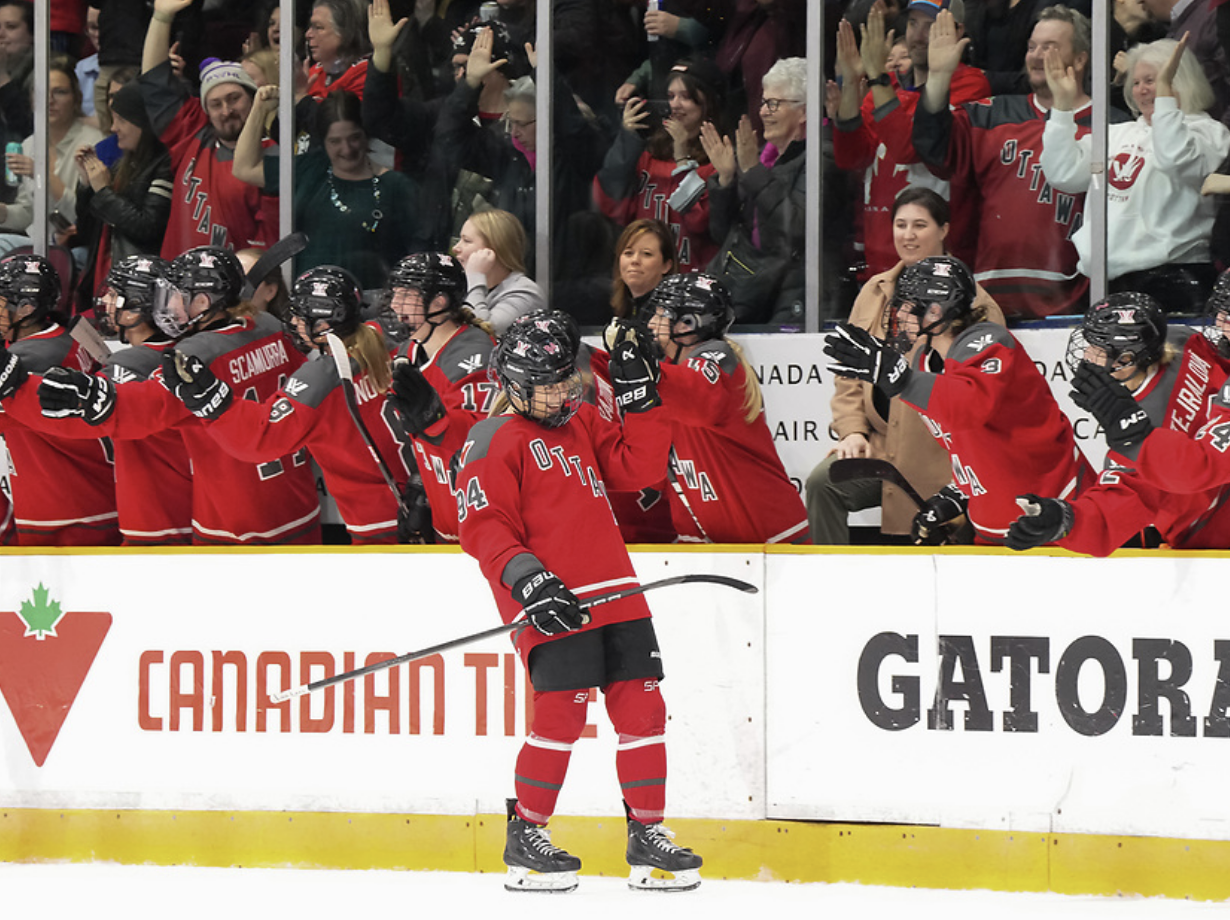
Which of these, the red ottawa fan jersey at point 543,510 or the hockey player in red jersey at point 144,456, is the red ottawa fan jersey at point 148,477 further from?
the red ottawa fan jersey at point 543,510

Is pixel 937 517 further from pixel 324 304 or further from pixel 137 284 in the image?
pixel 137 284

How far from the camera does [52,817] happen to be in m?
4.61

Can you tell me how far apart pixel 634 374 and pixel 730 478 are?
744 millimetres

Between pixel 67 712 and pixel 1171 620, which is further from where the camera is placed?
pixel 67 712

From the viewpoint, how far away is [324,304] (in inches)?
186

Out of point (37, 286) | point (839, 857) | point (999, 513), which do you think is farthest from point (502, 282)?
point (839, 857)

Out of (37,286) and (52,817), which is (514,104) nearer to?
(37,286)

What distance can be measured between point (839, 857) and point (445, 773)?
1.08 m

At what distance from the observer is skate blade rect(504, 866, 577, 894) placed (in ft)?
12.8

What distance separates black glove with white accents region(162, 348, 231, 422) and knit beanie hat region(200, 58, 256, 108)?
1879 millimetres

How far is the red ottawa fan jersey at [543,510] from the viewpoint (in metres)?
3.89

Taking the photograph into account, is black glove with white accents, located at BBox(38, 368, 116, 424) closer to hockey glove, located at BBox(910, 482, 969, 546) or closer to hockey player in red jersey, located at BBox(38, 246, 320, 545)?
hockey player in red jersey, located at BBox(38, 246, 320, 545)

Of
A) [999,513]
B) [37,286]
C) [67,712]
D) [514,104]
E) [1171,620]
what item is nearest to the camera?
[1171,620]

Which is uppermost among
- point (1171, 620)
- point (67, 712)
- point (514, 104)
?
point (514, 104)
